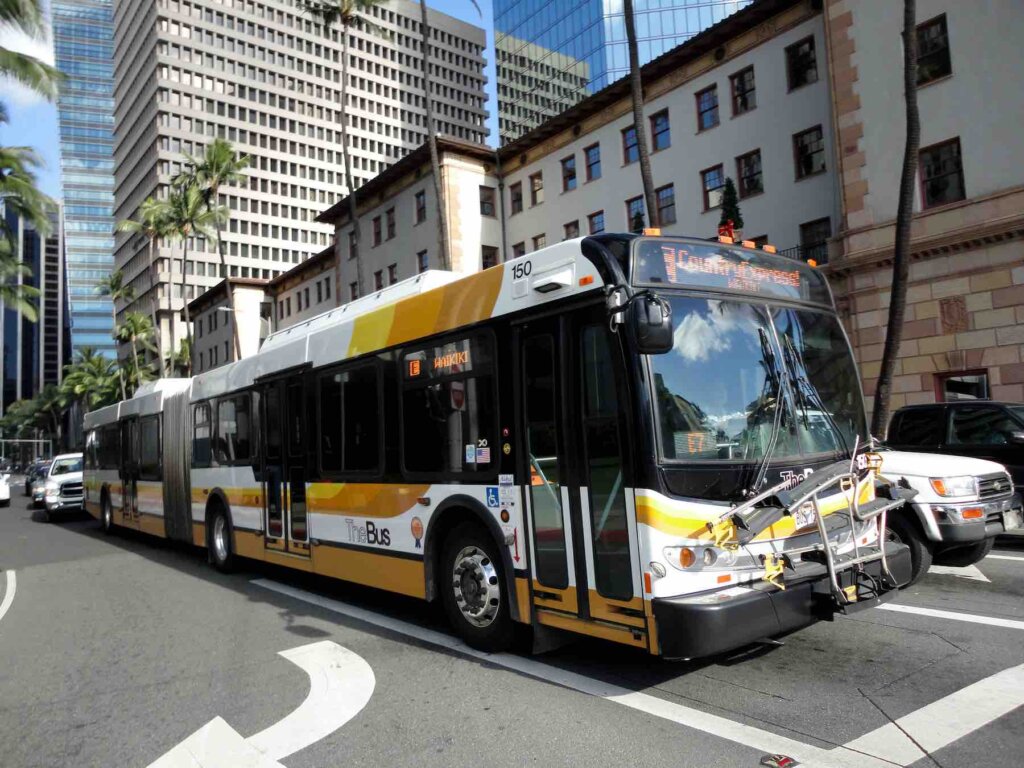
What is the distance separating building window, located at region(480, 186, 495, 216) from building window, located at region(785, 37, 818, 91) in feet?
54.1

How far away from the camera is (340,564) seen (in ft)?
26.9

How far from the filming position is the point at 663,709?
4.70 m

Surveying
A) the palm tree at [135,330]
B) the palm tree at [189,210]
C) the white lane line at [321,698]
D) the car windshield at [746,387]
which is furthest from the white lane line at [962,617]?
the palm tree at [135,330]

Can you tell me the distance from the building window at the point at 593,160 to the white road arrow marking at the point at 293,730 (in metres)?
29.5

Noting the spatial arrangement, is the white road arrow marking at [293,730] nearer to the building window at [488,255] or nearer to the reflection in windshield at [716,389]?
the reflection in windshield at [716,389]

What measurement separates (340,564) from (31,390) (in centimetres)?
21152

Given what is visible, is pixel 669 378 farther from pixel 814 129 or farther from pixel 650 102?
pixel 650 102

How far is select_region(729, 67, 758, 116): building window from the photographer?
2677 cm

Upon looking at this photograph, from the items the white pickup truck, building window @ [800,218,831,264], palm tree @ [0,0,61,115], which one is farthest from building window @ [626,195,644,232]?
the white pickup truck

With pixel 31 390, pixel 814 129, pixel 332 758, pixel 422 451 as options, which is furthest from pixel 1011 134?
pixel 31 390

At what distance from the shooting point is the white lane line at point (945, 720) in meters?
3.95

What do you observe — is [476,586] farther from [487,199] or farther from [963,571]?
[487,199]

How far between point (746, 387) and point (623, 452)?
96cm

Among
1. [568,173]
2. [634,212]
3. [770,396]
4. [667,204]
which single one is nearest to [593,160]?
[568,173]
